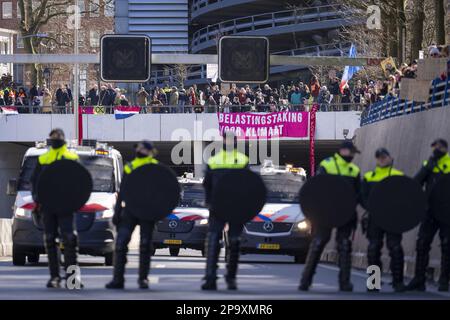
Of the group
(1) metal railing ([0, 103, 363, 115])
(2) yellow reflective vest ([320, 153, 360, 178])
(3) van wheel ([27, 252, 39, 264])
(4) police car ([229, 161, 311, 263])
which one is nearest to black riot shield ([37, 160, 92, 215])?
(2) yellow reflective vest ([320, 153, 360, 178])

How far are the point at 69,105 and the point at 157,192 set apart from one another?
44.4 metres

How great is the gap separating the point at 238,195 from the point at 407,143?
11062 millimetres

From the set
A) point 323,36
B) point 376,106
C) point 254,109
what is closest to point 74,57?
point 376,106

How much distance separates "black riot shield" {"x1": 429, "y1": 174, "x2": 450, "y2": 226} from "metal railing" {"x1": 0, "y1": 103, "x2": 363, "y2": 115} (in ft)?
131

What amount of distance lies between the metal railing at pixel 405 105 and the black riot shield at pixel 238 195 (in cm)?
819

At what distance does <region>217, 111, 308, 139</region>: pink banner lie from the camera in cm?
5925

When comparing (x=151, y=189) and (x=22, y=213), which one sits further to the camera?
(x=22, y=213)

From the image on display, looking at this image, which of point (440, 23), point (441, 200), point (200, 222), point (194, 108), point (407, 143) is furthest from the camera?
point (194, 108)

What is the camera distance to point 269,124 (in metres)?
59.6

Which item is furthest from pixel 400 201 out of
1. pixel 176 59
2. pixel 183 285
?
pixel 176 59

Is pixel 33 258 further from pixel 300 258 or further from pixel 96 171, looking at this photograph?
pixel 300 258

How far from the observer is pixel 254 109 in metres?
59.3

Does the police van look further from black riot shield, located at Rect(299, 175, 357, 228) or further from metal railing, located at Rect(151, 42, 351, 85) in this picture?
metal railing, located at Rect(151, 42, 351, 85)
